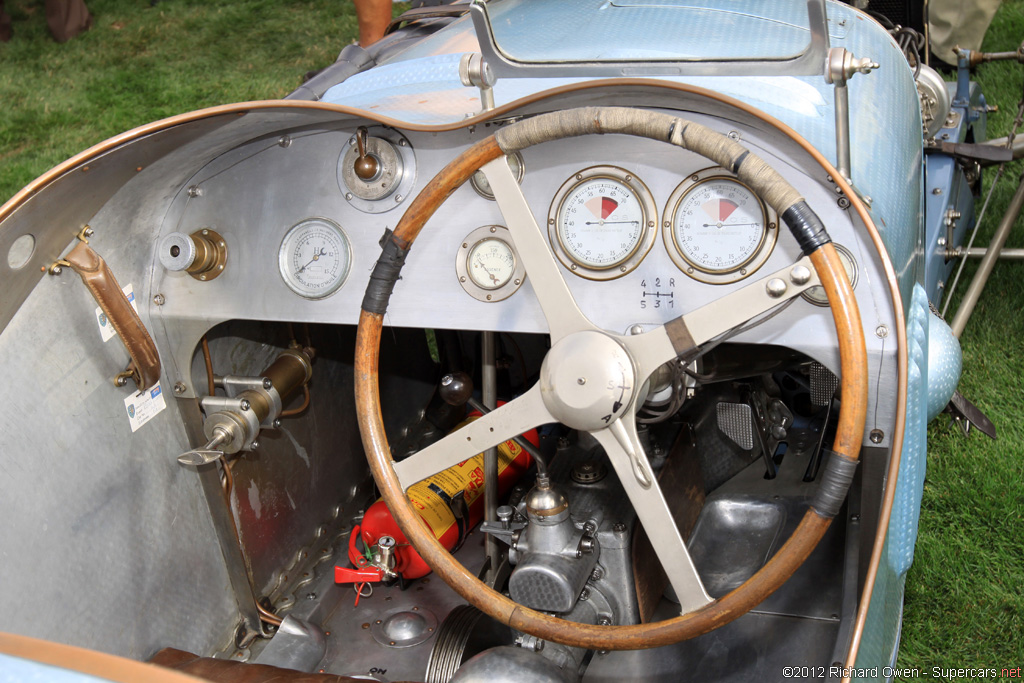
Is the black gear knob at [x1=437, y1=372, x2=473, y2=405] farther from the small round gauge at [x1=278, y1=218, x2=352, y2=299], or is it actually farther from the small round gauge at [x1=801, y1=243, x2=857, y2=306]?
the small round gauge at [x1=801, y1=243, x2=857, y2=306]

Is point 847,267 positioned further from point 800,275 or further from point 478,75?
point 478,75

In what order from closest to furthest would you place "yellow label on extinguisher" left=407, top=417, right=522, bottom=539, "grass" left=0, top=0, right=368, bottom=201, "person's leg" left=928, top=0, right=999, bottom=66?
"yellow label on extinguisher" left=407, top=417, right=522, bottom=539, "person's leg" left=928, top=0, right=999, bottom=66, "grass" left=0, top=0, right=368, bottom=201

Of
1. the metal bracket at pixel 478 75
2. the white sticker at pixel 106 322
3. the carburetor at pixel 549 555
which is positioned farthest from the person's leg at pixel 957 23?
the white sticker at pixel 106 322

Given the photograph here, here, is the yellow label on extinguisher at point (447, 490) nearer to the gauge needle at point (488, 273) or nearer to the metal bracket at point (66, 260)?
the gauge needle at point (488, 273)

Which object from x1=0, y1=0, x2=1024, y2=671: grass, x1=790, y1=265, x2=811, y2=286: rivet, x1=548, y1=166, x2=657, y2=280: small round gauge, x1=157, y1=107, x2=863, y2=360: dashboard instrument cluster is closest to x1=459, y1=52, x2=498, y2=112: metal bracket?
x1=157, y1=107, x2=863, y2=360: dashboard instrument cluster

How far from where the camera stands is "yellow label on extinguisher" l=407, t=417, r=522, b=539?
2.28 meters

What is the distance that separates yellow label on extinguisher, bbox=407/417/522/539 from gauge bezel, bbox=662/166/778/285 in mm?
894

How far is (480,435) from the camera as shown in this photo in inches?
58.1

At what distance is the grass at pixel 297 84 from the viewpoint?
7.30 feet

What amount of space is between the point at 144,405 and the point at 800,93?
1.46 m

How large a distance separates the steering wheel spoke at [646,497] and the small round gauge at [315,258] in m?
0.68

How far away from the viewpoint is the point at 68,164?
1.51 m

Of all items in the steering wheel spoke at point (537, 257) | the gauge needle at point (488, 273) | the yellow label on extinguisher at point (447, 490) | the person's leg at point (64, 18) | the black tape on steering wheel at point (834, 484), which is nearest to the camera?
the black tape on steering wheel at point (834, 484)

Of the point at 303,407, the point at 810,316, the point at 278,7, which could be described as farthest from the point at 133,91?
the point at 810,316
